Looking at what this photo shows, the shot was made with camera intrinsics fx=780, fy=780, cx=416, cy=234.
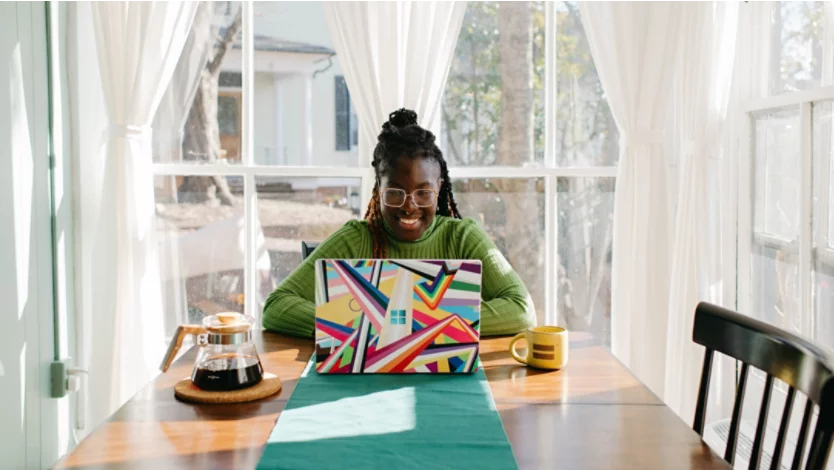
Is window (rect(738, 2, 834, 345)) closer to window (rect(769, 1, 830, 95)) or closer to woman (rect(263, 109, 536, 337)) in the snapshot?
window (rect(769, 1, 830, 95))

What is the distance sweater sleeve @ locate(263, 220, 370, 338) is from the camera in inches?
71.0

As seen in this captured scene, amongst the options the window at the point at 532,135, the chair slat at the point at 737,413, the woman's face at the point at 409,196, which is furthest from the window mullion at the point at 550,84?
the chair slat at the point at 737,413

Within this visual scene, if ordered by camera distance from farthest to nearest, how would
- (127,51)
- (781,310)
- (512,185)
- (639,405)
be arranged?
(512,185) → (127,51) → (781,310) → (639,405)

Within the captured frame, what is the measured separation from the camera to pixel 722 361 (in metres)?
2.76

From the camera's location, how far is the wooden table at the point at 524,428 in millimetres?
1063

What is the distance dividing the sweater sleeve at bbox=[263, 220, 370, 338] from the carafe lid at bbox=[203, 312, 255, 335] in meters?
0.44

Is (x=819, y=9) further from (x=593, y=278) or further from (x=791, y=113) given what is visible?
(x=593, y=278)

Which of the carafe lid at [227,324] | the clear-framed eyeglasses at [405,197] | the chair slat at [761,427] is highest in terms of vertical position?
the clear-framed eyeglasses at [405,197]

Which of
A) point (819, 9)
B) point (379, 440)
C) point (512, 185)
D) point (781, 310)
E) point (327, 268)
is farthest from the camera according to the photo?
point (512, 185)

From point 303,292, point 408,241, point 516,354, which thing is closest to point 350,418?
point 516,354

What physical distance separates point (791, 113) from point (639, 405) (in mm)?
1500

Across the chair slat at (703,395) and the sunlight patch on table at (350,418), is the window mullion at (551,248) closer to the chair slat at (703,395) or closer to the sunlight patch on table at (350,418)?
the chair slat at (703,395)

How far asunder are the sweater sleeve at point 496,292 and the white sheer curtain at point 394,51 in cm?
76

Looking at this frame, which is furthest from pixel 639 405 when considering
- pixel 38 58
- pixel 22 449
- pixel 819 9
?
pixel 38 58
